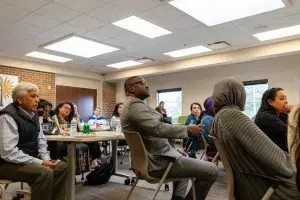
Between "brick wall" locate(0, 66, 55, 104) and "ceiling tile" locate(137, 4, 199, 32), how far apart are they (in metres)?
4.92

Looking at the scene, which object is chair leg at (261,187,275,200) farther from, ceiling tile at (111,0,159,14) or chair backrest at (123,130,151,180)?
ceiling tile at (111,0,159,14)

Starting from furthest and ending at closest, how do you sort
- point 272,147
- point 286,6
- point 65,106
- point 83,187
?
point 286,6, point 65,106, point 83,187, point 272,147

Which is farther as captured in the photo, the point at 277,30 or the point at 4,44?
the point at 4,44

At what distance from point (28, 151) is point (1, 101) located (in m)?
5.85

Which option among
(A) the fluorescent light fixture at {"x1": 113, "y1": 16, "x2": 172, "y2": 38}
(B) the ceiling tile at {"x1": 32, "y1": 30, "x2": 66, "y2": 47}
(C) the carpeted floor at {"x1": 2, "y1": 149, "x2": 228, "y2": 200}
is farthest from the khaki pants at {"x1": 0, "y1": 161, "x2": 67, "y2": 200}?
(B) the ceiling tile at {"x1": 32, "y1": 30, "x2": 66, "y2": 47}

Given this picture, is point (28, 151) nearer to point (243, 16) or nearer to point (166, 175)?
point (166, 175)

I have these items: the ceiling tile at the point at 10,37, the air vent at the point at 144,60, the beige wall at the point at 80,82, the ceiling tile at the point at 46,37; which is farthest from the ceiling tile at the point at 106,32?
the beige wall at the point at 80,82

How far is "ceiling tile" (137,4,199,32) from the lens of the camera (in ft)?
13.3

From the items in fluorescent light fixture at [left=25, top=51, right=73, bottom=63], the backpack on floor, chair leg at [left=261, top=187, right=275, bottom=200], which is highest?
fluorescent light fixture at [left=25, top=51, right=73, bottom=63]

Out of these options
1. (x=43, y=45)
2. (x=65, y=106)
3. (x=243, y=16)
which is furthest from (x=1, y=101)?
(x=243, y=16)

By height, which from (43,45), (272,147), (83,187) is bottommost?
(83,187)

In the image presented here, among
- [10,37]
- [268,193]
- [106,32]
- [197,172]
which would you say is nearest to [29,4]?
[106,32]

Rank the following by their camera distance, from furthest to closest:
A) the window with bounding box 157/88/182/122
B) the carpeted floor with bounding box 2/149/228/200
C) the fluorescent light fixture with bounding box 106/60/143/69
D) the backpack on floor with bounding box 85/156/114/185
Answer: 1. the window with bounding box 157/88/182/122
2. the fluorescent light fixture with bounding box 106/60/143/69
3. the backpack on floor with bounding box 85/156/114/185
4. the carpeted floor with bounding box 2/149/228/200

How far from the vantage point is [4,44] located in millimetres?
5918
